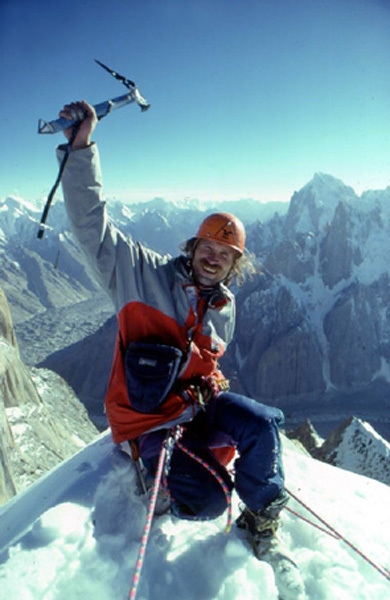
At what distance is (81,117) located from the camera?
182 inches

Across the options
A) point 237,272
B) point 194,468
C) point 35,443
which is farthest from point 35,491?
point 35,443

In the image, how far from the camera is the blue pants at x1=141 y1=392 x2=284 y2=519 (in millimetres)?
4484

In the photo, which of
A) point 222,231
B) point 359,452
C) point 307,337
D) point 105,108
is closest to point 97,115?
point 105,108

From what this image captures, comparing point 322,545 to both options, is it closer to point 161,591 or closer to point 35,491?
point 161,591

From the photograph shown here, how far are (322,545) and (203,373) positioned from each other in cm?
261

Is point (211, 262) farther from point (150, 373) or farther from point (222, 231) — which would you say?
point (150, 373)

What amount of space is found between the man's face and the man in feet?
0.05

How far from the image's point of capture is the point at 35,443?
104 ft

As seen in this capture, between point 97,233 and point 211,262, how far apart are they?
5.53 feet

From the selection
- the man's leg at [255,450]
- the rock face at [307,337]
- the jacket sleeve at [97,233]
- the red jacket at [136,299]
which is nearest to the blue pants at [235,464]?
the man's leg at [255,450]

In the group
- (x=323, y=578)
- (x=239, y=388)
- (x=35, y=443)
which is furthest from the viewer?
(x=239, y=388)

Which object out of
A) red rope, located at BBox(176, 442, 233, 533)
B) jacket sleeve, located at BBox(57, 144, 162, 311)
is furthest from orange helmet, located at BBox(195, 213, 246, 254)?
red rope, located at BBox(176, 442, 233, 533)

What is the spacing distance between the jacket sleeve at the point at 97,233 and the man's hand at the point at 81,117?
11cm

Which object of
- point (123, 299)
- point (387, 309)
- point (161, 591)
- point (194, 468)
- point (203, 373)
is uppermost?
point (123, 299)
